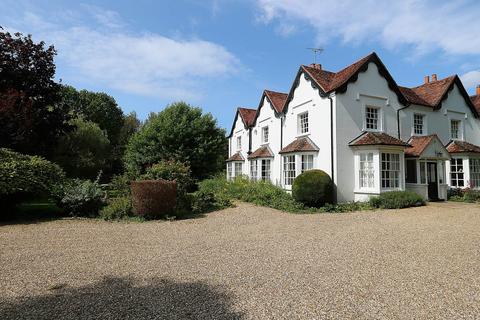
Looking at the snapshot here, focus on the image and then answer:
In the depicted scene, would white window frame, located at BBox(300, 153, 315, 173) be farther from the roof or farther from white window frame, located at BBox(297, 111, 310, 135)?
the roof

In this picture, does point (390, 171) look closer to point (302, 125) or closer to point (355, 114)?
point (355, 114)

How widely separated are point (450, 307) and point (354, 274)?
161 cm

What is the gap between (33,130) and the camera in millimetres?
15094

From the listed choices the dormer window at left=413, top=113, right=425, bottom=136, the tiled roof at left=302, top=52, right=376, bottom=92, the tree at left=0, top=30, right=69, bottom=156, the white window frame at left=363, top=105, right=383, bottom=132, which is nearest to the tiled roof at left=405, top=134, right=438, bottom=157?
the dormer window at left=413, top=113, right=425, bottom=136

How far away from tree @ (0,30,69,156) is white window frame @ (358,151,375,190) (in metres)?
15.8

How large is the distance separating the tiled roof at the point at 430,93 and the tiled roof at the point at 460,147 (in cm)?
272

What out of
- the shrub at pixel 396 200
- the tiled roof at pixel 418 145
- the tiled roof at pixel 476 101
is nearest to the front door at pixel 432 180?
the tiled roof at pixel 418 145

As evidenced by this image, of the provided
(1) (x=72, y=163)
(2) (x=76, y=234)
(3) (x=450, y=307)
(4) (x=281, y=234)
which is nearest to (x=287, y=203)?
(4) (x=281, y=234)

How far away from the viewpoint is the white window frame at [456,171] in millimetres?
19672

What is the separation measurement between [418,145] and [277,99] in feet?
31.5

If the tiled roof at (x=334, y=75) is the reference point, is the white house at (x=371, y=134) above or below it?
below

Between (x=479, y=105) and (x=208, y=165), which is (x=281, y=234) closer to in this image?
(x=208, y=165)

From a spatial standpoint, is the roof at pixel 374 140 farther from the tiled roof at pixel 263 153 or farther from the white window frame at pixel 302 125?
the tiled roof at pixel 263 153

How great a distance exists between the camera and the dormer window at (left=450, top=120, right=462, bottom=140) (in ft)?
70.5
